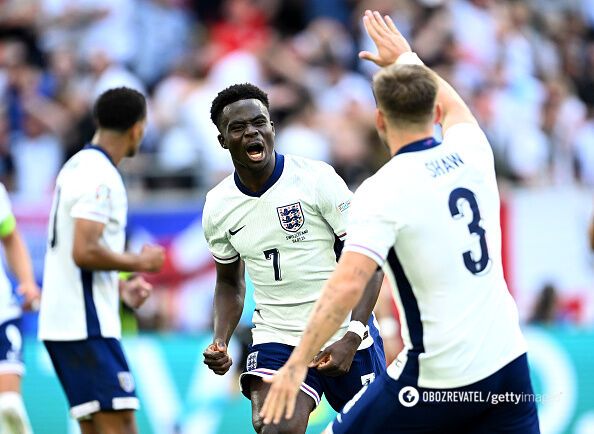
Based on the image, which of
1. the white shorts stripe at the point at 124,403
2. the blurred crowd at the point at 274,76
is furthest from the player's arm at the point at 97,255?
the blurred crowd at the point at 274,76

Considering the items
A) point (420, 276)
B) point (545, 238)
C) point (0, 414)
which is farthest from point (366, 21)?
point (545, 238)

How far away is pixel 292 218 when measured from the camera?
23.7 feet

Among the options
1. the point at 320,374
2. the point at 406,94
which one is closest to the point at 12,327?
the point at 320,374

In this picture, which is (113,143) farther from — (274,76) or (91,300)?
(274,76)

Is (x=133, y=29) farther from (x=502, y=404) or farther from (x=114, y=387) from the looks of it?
(x=502, y=404)

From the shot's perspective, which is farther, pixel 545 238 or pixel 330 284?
pixel 545 238

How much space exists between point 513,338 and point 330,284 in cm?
99

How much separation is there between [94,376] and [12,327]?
3.53 feet

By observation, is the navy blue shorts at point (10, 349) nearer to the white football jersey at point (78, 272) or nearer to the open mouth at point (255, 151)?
the white football jersey at point (78, 272)

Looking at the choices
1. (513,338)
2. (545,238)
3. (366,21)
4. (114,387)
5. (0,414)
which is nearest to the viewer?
(513,338)

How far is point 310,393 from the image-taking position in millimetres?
7258

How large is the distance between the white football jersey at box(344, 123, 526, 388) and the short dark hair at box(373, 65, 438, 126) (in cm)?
15

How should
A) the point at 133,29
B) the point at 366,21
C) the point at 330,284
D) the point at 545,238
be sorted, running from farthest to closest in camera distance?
the point at 133,29 → the point at 545,238 → the point at 366,21 → the point at 330,284

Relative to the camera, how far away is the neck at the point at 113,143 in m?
8.46
